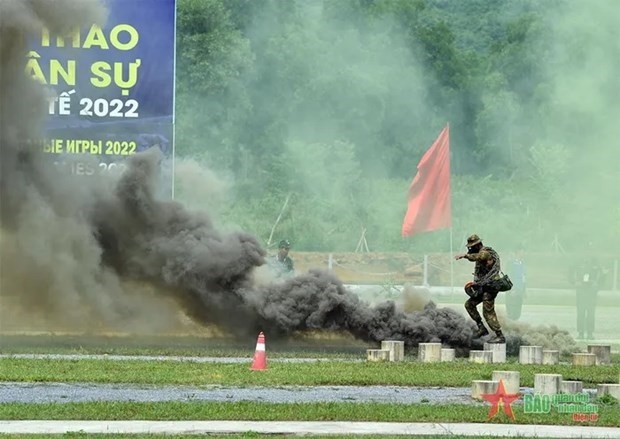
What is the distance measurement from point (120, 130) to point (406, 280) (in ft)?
54.3

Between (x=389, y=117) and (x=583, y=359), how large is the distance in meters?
31.4

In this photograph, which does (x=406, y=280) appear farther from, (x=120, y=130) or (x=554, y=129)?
(x=120, y=130)

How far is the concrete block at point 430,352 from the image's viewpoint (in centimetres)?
2503

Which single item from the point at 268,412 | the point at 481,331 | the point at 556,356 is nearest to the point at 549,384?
the point at 268,412

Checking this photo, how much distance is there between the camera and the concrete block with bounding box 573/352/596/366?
25250 millimetres

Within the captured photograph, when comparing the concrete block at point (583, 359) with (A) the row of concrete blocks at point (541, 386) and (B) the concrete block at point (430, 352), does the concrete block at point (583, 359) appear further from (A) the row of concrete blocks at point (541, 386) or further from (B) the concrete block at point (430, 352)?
(A) the row of concrete blocks at point (541, 386)

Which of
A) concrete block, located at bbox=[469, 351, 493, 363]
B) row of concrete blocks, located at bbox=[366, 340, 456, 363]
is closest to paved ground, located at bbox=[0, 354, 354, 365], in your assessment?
row of concrete blocks, located at bbox=[366, 340, 456, 363]

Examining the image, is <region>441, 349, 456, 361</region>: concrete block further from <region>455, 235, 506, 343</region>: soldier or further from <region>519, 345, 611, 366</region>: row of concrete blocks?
<region>455, 235, 506, 343</region>: soldier

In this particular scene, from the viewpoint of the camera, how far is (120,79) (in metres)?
33.6

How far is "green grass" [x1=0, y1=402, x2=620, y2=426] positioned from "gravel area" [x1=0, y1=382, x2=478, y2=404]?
0.66 meters

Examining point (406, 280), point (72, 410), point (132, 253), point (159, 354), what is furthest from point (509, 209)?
point (72, 410)

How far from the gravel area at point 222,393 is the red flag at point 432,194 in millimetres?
13248

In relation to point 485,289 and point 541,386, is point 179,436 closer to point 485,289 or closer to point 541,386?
point 541,386

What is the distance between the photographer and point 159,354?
25.5 metres
